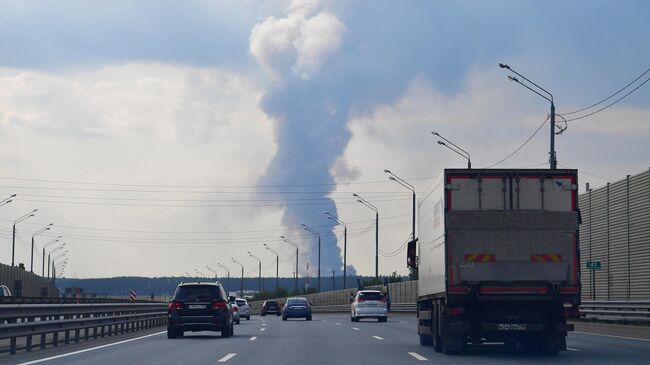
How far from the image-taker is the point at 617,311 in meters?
37.7

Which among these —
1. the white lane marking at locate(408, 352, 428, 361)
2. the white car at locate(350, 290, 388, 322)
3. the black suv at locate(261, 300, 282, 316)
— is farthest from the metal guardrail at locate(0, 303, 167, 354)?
the black suv at locate(261, 300, 282, 316)

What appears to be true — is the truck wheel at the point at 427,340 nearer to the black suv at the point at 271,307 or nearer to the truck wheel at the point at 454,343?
the truck wheel at the point at 454,343

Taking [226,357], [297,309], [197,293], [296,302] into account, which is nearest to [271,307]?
[296,302]

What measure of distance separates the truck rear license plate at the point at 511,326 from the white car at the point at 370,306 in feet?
96.8

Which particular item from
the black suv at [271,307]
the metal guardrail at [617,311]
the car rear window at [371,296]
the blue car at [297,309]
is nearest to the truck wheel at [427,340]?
the metal guardrail at [617,311]

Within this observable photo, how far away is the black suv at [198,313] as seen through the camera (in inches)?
1173

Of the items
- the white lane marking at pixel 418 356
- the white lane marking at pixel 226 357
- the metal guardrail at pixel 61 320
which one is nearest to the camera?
the white lane marking at pixel 226 357

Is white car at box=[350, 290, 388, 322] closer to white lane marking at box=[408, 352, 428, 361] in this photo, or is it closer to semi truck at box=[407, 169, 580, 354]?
white lane marking at box=[408, 352, 428, 361]

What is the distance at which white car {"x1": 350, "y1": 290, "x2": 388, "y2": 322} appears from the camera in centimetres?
4959

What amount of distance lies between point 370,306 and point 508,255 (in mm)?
30115

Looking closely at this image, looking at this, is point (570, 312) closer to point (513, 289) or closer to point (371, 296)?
point (513, 289)

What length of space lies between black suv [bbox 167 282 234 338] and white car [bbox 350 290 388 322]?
19.6m

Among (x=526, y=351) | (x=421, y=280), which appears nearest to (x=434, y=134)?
(x=421, y=280)

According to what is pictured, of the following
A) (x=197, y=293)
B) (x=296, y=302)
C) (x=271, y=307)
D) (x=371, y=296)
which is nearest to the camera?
(x=197, y=293)
